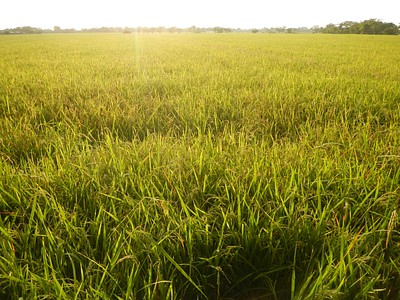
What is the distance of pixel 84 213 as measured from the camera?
1.02 meters

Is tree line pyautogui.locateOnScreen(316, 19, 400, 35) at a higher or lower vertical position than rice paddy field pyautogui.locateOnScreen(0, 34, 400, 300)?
higher

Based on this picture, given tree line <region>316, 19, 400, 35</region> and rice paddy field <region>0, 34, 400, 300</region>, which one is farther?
tree line <region>316, 19, 400, 35</region>

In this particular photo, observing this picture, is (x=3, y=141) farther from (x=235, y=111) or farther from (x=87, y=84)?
(x=87, y=84)

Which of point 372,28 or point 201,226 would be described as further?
point 372,28

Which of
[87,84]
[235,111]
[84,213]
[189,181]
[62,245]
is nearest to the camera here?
[62,245]

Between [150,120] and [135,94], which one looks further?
[135,94]

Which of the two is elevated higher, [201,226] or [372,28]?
[372,28]

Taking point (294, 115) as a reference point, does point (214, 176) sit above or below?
below

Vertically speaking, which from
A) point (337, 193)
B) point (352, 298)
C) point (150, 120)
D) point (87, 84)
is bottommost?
point (352, 298)

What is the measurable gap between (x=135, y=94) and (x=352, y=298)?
2.67 metres

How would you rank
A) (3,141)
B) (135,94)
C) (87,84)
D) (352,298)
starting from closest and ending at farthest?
A: 1. (352,298)
2. (3,141)
3. (135,94)
4. (87,84)

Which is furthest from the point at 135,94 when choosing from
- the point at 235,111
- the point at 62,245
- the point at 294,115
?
the point at 62,245

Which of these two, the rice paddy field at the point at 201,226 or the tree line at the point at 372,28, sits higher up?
the tree line at the point at 372,28

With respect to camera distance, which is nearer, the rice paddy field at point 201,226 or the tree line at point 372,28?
the rice paddy field at point 201,226
